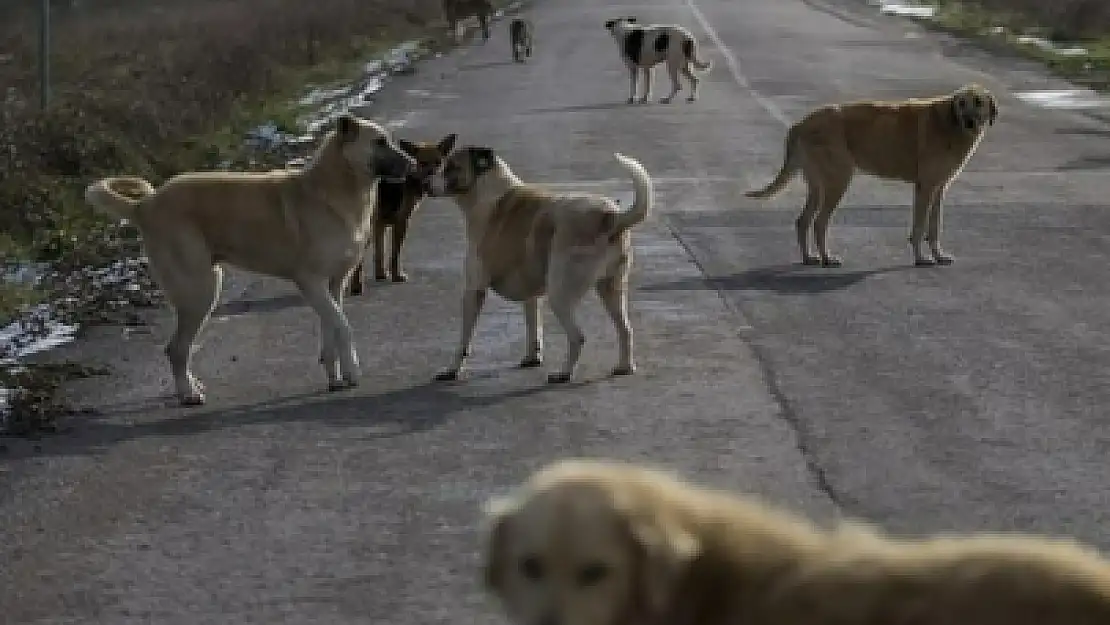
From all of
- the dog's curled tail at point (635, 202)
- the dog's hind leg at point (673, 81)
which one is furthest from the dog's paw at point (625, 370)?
the dog's hind leg at point (673, 81)

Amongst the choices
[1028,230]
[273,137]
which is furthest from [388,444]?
[273,137]

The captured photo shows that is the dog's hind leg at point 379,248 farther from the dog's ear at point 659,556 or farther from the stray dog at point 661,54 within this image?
the stray dog at point 661,54

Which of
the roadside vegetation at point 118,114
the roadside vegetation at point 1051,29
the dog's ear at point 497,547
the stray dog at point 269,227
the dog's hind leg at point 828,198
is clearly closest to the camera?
the dog's ear at point 497,547

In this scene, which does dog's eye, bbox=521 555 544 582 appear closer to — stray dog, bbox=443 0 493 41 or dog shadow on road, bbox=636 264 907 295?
dog shadow on road, bbox=636 264 907 295

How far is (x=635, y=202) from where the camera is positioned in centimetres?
1002

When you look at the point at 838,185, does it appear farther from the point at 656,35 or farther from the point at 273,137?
the point at 656,35

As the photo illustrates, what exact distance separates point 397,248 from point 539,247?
3226 mm

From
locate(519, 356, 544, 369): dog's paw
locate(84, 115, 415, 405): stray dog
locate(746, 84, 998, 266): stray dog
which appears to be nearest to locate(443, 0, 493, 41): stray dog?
locate(746, 84, 998, 266): stray dog

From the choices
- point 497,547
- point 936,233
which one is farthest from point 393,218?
point 497,547

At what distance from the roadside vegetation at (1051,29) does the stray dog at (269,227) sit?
1920cm

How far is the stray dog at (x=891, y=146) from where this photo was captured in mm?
14289

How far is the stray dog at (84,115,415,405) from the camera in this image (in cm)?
1018

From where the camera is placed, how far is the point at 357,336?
1161cm

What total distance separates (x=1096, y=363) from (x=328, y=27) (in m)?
31.9
